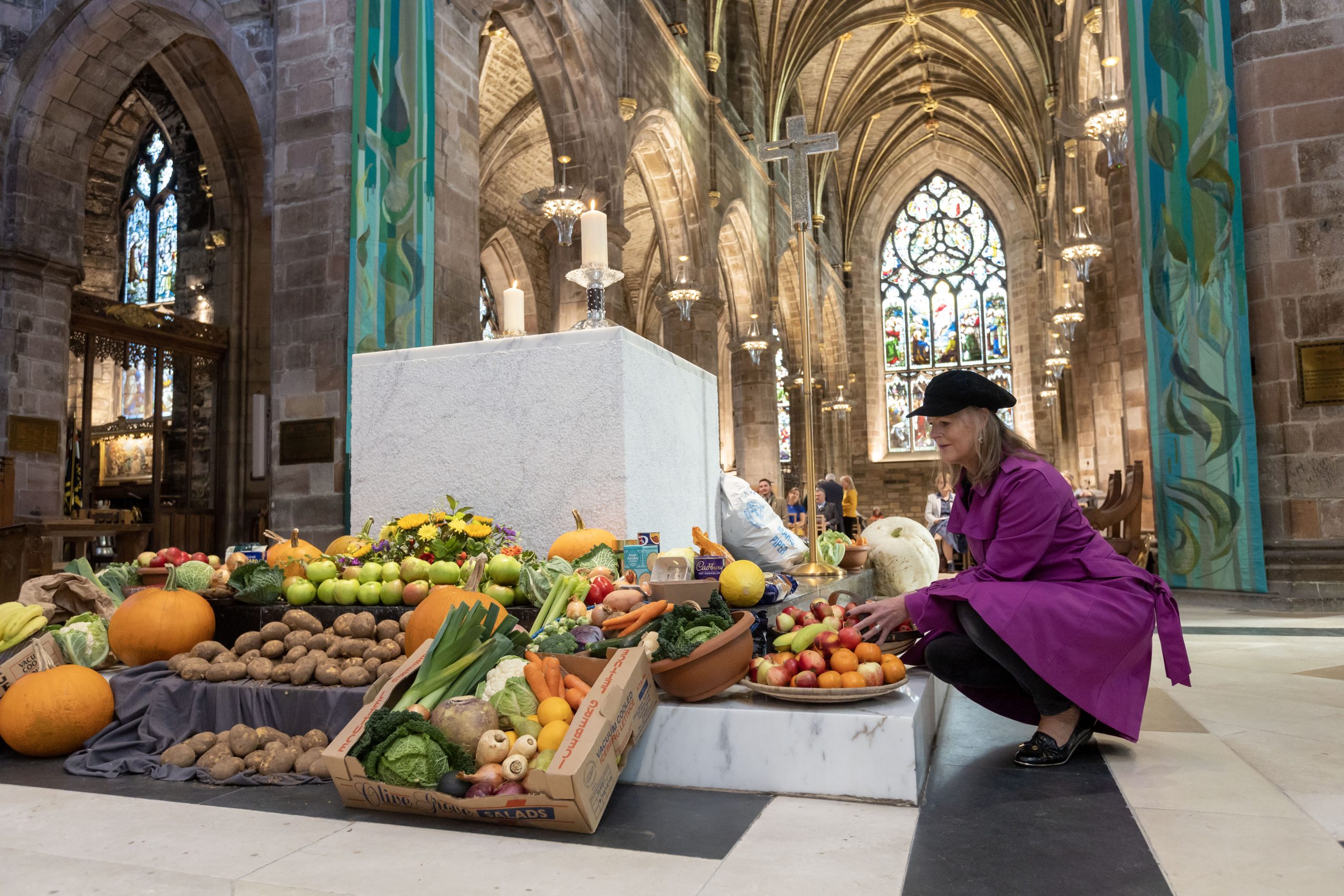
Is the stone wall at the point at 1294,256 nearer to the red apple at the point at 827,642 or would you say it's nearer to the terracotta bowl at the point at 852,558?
the terracotta bowl at the point at 852,558


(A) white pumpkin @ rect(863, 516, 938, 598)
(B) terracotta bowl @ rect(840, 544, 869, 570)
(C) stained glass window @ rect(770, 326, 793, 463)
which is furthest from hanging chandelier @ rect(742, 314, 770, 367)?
(B) terracotta bowl @ rect(840, 544, 869, 570)

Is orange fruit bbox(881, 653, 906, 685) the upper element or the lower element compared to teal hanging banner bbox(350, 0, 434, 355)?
lower

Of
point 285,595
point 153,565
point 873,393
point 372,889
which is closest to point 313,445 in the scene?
point 153,565

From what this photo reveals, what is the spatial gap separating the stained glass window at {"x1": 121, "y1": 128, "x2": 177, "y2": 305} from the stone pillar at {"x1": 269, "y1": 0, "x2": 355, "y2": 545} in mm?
8089

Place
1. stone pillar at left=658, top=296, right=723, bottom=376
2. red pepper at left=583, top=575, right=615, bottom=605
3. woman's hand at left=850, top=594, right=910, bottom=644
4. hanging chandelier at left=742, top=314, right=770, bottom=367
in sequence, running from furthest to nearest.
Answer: hanging chandelier at left=742, top=314, right=770, bottom=367 < stone pillar at left=658, top=296, right=723, bottom=376 < red pepper at left=583, top=575, right=615, bottom=605 < woman's hand at left=850, top=594, right=910, bottom=644

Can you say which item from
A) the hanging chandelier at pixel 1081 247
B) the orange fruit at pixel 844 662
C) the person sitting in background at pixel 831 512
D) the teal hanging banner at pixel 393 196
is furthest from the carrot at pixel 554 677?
the person sitting in background at pixel 831 512

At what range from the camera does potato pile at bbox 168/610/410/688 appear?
8.71 ft

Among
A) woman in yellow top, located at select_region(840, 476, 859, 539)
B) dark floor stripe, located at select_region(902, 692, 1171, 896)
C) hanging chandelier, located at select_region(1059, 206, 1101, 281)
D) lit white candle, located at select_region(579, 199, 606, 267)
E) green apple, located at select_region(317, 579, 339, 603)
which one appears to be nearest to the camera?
dark floor stripe, located at select_region(902, 692, 1171, 896)

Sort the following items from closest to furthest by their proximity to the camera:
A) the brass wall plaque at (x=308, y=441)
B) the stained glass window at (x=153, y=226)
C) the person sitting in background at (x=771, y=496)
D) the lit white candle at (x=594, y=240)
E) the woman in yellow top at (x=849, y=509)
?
the lit white candle at (x=594, y=240) → the brass wall plaque at (x=308, y=441) → the woman in yellow top at (x=849, y=509) → the person sitting in background at (x=771, y=496) → the stained glass window at (x=153, y=226)

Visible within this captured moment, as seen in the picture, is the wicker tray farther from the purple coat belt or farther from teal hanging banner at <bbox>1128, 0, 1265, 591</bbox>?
teal hanging banner at <bbox>1128, 0, 1265, 591</bbox>

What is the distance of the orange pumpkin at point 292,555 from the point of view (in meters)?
3.36

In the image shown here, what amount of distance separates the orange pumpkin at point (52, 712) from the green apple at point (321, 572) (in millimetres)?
724

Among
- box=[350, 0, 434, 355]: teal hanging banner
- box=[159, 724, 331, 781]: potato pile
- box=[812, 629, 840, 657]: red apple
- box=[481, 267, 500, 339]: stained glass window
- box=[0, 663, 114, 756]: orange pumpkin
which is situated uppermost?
box=[481, 267, 500, 339]: stained glass window

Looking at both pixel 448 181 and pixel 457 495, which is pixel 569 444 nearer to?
pixel 457 495
